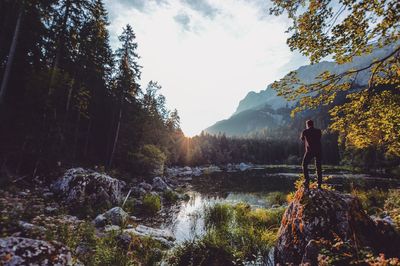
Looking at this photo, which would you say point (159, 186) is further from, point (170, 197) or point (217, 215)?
point (217, 215)

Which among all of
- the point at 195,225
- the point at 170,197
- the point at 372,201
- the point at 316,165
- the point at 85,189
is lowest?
the point at 195,225

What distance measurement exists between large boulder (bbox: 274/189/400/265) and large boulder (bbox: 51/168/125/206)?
36.4 ft

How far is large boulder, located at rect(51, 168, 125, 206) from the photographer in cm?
1370

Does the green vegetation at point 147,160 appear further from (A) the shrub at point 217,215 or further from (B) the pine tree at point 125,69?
(A) the shrub at point 217,215

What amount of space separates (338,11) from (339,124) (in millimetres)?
3073

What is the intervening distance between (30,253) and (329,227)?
6601 mm

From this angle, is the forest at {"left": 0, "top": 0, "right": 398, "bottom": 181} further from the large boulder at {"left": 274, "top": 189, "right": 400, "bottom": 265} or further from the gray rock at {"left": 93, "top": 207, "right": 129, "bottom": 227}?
the gray rock at {"left": 93, "top": 207, "right": 129, "bottom": 227}

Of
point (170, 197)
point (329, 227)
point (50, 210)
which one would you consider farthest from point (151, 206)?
point (329, 227)

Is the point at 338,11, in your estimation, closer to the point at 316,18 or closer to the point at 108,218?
the point at 316,18

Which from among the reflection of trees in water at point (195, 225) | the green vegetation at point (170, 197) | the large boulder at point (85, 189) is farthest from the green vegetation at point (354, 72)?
the green vegetation at point (170, 197)

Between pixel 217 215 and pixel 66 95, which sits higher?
pixel 66 95

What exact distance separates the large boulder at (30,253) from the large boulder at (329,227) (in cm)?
545

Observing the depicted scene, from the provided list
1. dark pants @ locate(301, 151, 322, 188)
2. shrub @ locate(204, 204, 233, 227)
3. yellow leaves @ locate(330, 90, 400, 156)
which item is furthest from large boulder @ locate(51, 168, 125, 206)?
yellow leaves @ locate(330, 90, 400, 156)

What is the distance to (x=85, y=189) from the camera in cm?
1436
